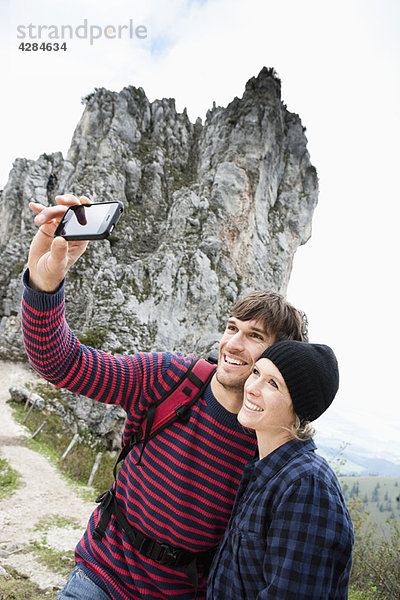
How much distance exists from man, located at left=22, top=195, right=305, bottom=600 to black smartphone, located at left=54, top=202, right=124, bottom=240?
0.09 metres

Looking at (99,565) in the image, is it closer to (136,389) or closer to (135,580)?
(135,580)

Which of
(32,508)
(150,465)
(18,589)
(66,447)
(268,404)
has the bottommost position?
(66,447)

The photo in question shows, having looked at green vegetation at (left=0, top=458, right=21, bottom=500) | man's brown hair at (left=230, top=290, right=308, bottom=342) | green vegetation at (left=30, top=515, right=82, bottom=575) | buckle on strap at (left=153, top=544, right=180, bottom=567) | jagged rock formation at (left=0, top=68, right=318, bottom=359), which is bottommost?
green vegetation at (left=0, top=458, right=21, bottom=500)

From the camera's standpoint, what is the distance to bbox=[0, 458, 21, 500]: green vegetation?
413 inches

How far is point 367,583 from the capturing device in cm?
745

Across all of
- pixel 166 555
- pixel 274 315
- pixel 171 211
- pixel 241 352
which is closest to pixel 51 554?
pixel 166 555

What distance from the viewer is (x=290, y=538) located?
65.8 inches

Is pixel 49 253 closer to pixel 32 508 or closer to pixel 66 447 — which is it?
pixel 32 508

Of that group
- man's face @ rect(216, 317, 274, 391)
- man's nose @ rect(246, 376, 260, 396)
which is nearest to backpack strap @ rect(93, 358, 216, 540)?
man's face @ rect(216, 317, 274, 391)

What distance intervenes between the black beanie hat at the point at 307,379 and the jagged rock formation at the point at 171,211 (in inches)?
662

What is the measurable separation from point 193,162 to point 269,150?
881 centimetres

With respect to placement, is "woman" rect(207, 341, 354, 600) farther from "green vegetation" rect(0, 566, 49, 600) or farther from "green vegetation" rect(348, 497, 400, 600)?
"green vegetation" rect(348, 497, 400, 600)

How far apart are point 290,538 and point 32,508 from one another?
1055 centimetres

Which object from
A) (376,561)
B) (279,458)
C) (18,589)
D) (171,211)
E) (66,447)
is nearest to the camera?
(279,458)
